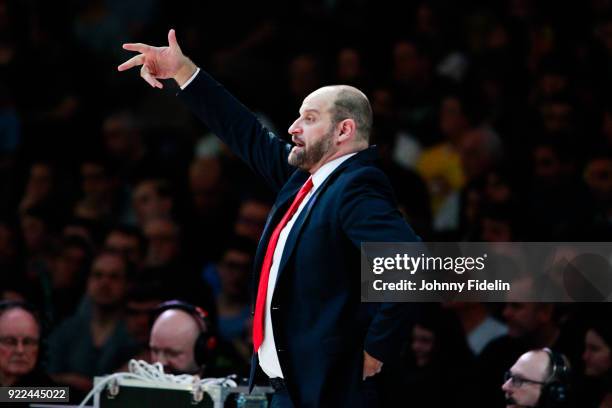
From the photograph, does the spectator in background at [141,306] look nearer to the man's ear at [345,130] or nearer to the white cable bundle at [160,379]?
the white cable bundle at [160,379]

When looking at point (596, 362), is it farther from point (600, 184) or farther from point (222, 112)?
point (600, 184)

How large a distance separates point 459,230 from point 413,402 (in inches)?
70.7

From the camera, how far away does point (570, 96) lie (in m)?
8.28

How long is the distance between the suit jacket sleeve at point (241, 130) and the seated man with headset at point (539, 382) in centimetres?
103

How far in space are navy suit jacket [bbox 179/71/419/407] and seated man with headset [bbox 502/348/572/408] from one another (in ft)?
2.87

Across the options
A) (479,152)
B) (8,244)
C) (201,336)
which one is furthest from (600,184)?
(8,244)

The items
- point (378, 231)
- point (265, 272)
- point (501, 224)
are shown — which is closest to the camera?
point (378, 231)

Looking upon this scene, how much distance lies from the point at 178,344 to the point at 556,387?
1.43 metres

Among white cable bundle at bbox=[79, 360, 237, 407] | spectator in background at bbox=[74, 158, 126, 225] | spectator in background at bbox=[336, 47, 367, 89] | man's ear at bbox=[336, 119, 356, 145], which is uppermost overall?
spectator in background at bbox=[336, 47, 367, 89]

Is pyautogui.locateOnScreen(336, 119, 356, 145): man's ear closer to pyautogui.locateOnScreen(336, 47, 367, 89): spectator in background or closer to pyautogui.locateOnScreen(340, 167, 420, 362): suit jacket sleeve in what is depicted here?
pyautogui.locateOnScreen(340, 167, 420, 362): suit jacket sleeve

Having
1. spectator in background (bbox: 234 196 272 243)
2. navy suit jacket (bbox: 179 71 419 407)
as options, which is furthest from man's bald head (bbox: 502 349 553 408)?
spectator in background (bbox: 234 196 272 243)

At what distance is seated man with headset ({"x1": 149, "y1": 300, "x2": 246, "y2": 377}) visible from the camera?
17.1 ft

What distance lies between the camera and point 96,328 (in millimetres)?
7324

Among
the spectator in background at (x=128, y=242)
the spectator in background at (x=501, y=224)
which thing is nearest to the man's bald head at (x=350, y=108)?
the spectator in background at (x=501, y=224)
